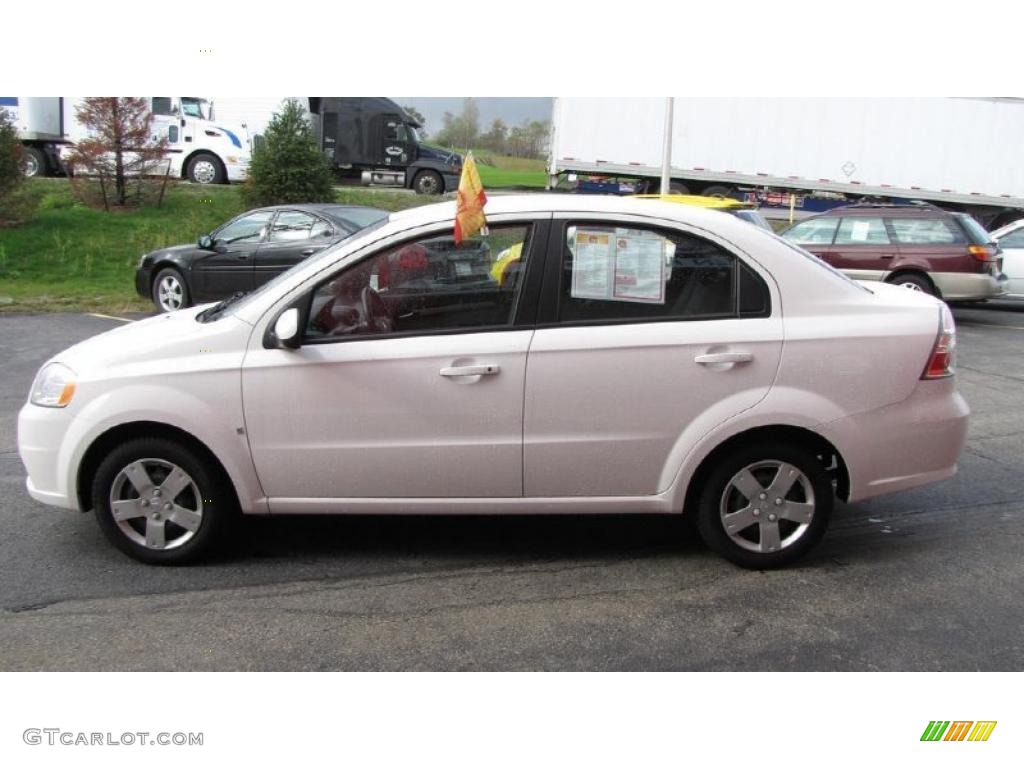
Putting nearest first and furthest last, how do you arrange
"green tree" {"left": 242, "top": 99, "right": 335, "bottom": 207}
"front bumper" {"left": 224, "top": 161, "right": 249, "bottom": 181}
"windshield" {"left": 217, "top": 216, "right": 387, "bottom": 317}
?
"windshield" {"left": 217, "top": 216, "right": 387, "bottom": 317} < "green tree" {"left": 242, "top": 99, "right": 335, "bottom": 207} < "front bumper" {"left": 224, "top": 161, "right": 249, "bottom": 181}

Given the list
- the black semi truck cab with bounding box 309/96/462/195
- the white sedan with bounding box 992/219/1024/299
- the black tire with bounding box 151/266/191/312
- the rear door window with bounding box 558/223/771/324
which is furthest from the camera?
the black semi truck cab with bounding box 309/96/462/195

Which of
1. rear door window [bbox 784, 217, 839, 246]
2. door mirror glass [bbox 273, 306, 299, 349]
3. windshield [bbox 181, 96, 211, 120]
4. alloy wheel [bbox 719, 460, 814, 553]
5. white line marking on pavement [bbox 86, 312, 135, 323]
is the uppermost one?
windshield [bbox 181, 96, 211, 120]

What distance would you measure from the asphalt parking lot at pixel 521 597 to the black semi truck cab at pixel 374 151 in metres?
11.5

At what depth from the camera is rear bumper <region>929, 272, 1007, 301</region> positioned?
12273 millimetres

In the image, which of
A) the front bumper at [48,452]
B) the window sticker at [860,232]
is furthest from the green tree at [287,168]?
the front bumper at [48,452]

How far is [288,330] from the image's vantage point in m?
4.15

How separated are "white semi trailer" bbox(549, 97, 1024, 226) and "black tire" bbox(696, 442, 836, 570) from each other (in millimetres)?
17944

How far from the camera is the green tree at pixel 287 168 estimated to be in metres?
16.0

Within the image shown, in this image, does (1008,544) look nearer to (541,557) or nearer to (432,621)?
(541,557)

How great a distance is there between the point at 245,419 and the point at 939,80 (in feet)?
11.3

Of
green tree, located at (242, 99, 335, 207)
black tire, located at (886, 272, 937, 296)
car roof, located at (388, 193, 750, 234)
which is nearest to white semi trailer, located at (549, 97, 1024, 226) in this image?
Result: green tree, located at (242, 99, 335, 207)

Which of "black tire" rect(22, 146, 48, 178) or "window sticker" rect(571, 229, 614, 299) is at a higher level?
"black tire" rect(22, 146, 48, 178)

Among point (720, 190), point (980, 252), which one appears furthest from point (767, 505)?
point (720, 190)
